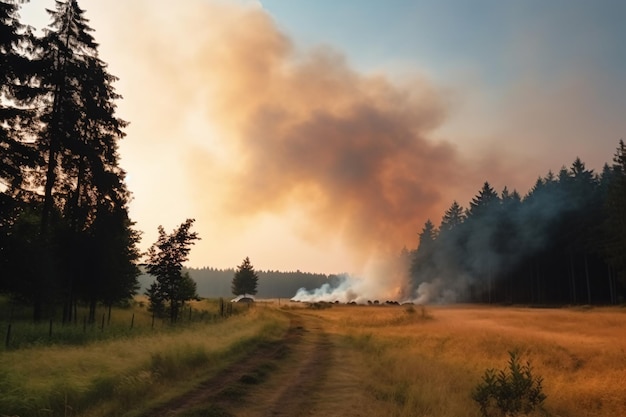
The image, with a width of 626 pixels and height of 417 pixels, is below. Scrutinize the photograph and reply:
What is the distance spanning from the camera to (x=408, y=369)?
Answer: 56.6ft

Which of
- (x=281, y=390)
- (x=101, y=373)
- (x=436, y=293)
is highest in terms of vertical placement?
(x=436, y=293)

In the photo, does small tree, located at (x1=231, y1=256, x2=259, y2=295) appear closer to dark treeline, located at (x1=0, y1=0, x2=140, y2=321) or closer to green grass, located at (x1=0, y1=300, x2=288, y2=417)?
dark treeline, located at (x1=0, y1=0, x2=140, y2=321)

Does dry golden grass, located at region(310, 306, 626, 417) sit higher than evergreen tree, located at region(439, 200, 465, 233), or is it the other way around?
evergreen tree, located at region(439, 200, 465, 233)

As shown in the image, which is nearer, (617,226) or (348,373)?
(348,373)

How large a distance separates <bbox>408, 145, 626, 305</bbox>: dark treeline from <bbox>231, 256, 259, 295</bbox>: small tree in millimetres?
47545

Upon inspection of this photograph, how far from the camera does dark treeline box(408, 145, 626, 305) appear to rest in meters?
57.0

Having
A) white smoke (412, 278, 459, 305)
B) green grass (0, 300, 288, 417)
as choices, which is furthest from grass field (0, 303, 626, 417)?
white smoke (412, 278, 459, 305)

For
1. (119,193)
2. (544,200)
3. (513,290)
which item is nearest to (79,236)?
(119,193)

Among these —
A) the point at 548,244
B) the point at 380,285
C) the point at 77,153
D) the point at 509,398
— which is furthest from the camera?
the point at 380,285

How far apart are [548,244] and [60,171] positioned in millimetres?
68596

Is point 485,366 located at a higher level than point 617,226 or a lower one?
lower

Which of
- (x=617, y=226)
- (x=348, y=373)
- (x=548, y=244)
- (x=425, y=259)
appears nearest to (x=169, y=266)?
(x=348, y=373)

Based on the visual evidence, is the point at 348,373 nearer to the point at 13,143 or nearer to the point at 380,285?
the point at 13,143

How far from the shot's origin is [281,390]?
13.6 metres
